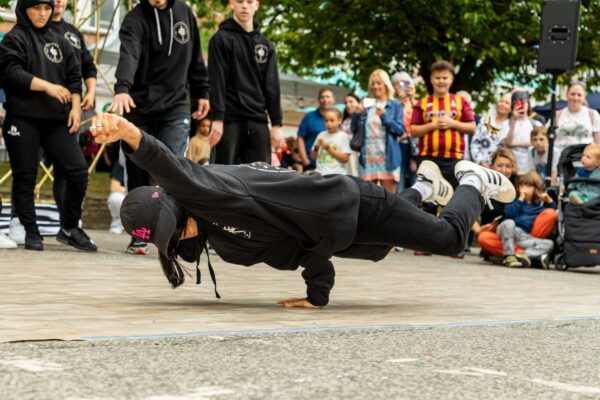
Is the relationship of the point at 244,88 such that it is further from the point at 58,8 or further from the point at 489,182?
the point at 489,182

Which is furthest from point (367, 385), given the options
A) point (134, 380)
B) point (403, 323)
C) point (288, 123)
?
point (288, 123)

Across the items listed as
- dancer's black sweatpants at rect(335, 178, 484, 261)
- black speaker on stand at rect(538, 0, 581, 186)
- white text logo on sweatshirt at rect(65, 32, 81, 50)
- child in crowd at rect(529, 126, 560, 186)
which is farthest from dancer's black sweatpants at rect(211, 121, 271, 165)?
black speaker on stand at rect(538, 0, 581, 186)

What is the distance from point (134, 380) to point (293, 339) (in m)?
1.12

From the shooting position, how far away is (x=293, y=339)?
172 inches

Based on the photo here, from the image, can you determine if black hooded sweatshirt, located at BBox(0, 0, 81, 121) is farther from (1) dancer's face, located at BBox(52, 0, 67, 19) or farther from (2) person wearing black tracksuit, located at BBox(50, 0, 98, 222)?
(1) dancer's face, located at BBox(52, 0, 67, 19)

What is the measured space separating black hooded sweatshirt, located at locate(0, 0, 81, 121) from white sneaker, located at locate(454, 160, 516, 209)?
11.6 ft

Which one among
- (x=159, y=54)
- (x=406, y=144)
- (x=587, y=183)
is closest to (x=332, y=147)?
(x=406, y=144)

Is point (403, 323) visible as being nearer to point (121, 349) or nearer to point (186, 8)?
point (121, 349)

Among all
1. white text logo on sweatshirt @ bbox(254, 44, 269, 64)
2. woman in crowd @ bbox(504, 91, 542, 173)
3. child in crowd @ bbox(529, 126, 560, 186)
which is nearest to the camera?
white text logo on sweatshirt @ bbox(254, 44, 269, 64)

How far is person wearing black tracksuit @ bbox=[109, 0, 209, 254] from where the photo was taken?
8609 mm

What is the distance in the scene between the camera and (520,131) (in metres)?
12.6

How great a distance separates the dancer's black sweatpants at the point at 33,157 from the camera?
8711 millimetres

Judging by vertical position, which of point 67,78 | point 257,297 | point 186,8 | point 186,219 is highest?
point 186,8

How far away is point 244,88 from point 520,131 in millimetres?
4325
